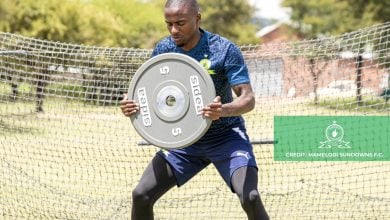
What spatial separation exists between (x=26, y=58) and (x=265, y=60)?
10.3 feet

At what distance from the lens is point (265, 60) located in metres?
9.12

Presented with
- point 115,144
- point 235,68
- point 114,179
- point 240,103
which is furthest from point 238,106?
point 115,144

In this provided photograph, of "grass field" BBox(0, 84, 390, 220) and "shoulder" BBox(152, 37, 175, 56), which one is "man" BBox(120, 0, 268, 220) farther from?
"grass field" BBox(0, 84, 390, 220)

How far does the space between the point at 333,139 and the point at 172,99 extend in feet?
18.3

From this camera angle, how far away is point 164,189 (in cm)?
432

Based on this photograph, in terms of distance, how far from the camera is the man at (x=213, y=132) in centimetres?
409

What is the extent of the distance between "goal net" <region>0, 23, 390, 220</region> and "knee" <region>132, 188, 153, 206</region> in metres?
2.40

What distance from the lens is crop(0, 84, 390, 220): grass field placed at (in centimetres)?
690

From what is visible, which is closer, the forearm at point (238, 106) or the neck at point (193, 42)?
the forearm at point (238, 106)

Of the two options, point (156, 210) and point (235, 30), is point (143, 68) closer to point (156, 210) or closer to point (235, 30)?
point (156, 210)

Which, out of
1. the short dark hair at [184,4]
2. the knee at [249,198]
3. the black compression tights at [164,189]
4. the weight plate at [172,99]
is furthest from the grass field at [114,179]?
the short dark hair at [184,4]

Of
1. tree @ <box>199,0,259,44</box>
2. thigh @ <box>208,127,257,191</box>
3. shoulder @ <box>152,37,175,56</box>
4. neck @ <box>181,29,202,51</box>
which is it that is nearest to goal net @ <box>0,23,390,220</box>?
thigh @ <box>208,127,257,191</box>

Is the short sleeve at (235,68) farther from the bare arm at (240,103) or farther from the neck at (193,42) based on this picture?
the neck at (193,42)

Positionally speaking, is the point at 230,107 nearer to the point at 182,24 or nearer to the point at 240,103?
the point at 240,103
